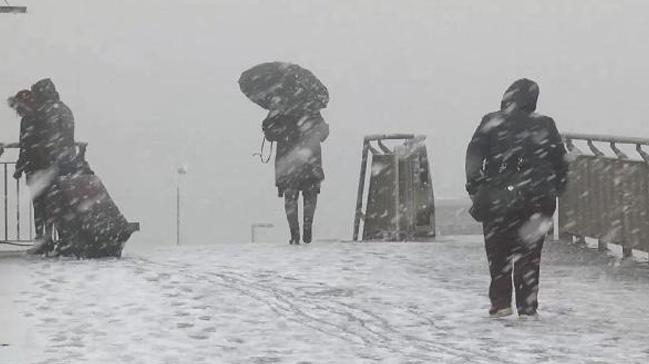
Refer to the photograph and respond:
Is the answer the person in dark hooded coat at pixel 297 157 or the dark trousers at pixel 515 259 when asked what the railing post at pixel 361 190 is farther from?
the dark trousers at pixel 515 259

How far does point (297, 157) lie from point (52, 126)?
286 centimetres

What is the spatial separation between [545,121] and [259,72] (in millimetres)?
5929

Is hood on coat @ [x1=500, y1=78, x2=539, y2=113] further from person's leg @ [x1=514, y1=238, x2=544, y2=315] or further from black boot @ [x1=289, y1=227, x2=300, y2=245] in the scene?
black boot @ [x1=289, y1=227, x2=300, y2=245]

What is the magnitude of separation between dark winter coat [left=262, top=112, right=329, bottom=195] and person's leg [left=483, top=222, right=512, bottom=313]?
17.2 ft

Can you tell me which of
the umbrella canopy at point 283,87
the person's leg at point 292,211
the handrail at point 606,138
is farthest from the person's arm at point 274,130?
the handrail at point 606,138

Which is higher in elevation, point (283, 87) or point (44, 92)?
point (283, 87)

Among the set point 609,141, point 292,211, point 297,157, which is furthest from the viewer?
Result: point 292,211

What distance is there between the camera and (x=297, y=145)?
43.5 feet

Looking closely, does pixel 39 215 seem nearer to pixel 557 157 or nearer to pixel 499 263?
pixel 499 263

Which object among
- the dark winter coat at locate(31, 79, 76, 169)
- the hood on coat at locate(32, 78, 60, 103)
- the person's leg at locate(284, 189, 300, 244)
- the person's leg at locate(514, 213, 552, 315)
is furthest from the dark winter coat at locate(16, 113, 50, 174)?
the person's leg at locate(514, 213, 552, 315)

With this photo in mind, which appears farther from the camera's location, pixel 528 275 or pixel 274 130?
pixel 274 130

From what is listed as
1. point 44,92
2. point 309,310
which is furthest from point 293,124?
point 309,310

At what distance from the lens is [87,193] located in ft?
39.1

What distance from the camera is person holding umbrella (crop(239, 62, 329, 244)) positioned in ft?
43.4
